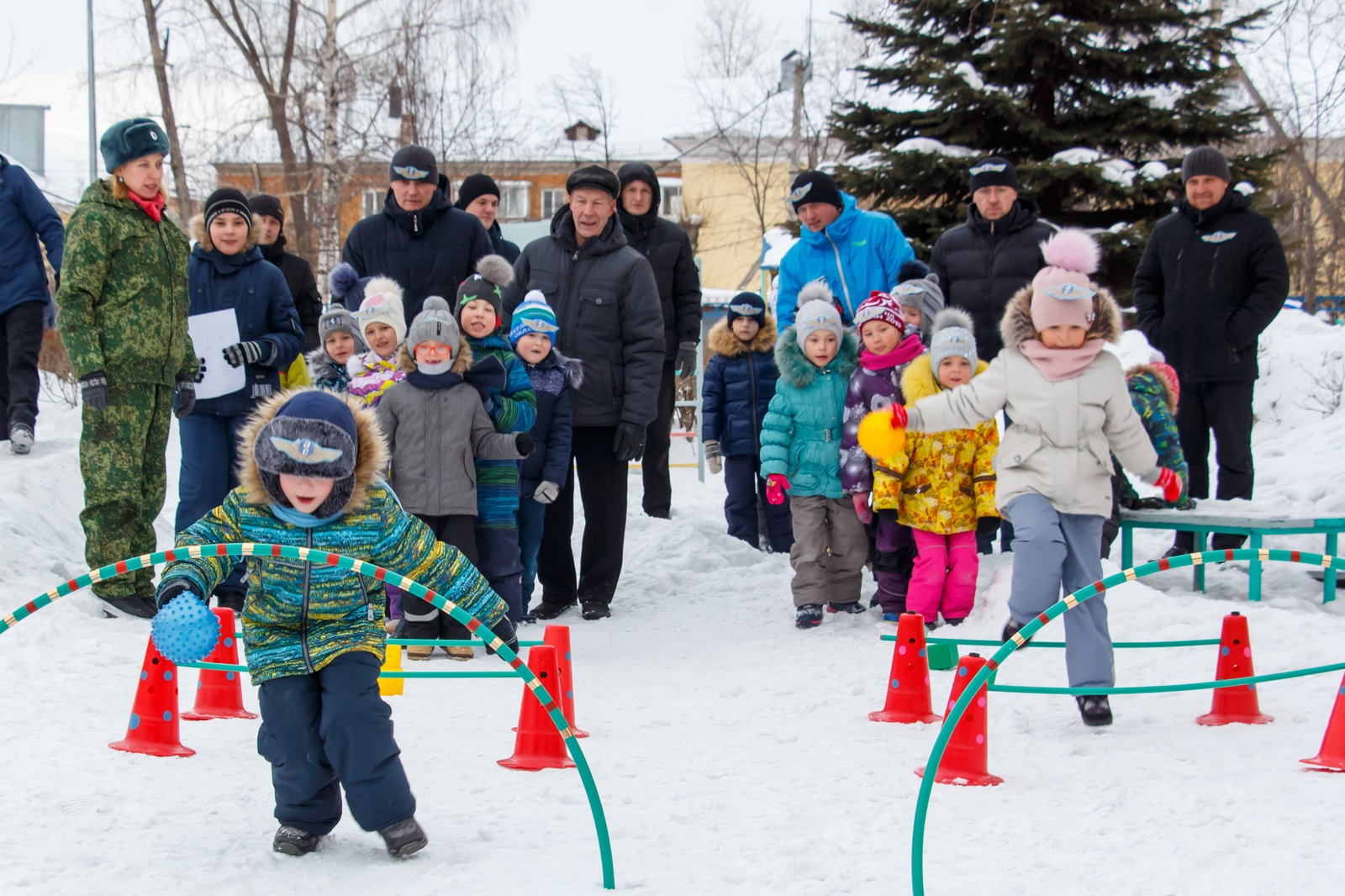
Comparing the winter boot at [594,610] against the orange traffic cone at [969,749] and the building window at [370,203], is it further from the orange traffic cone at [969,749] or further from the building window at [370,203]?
the building window at [370,203]

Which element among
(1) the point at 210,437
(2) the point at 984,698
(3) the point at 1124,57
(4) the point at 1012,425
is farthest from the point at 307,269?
(3) the point at 1124,57

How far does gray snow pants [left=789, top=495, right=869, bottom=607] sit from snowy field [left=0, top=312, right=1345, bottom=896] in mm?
222

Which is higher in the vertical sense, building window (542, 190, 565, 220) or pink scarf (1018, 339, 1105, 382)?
building window (542, 190, 565, 220)

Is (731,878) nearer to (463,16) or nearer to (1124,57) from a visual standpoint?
(1124,57)

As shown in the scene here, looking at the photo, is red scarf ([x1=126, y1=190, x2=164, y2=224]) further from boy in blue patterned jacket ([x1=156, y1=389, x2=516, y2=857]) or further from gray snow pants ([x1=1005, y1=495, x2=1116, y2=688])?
gray snow pants ([x1=1005, y1=495, x2=1116, y2=688])

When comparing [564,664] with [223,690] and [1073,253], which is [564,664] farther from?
[1073,253]

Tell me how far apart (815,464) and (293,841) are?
465 cm

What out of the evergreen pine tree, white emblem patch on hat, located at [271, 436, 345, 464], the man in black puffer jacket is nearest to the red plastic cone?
white emblem patch on hat, located at [271, 436, 345, 464]

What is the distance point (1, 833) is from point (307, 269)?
18.7 ft

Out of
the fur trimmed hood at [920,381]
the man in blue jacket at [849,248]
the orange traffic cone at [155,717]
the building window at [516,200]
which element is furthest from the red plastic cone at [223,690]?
the building window at [516,200]

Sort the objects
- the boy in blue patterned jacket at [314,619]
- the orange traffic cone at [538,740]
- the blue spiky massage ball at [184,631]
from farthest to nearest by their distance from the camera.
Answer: the orange traffic cone at [538,740] → the boy in blue patterned jacket at [314,619] → the blue spiky massage ball at [184,631]

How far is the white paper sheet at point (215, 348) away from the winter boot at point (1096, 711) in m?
4.94

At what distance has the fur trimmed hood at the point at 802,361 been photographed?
782 centimetres

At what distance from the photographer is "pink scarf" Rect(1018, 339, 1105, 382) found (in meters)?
5.60
